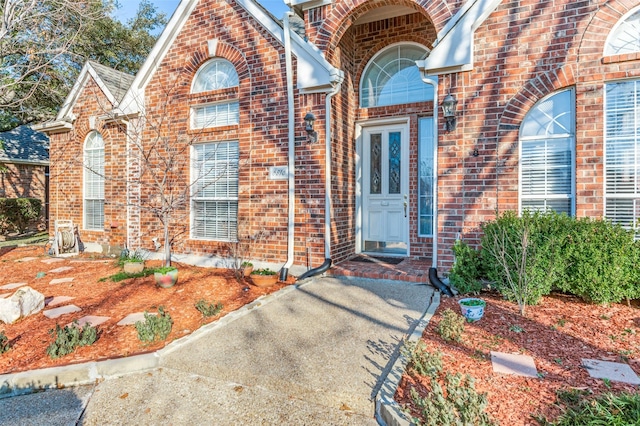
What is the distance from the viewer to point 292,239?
6.52 m

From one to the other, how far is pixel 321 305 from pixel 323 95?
3.64m

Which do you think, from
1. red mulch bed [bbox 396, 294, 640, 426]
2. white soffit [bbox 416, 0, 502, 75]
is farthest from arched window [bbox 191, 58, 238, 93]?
red mulch bed [bbox 396, 294, 640, 426]

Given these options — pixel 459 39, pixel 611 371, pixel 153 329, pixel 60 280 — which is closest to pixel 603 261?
pixel 611 371

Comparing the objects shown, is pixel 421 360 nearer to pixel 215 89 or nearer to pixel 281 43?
pixel 281 43

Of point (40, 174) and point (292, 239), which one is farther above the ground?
point (40, 174)

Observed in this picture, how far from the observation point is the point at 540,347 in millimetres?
3441

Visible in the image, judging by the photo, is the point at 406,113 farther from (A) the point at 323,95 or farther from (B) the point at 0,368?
(B) the point at 0,368

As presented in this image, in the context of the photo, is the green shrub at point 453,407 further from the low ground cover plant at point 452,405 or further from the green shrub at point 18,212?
the green shrub at point 18,212

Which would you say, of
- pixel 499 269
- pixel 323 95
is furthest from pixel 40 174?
pixel 499 269

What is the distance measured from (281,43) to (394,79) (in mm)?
2336

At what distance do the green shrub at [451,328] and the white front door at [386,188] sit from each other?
3.51 m

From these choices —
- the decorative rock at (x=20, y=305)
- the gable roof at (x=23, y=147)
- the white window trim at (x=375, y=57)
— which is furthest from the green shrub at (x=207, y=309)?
the gable roof at (x=23, y=147)

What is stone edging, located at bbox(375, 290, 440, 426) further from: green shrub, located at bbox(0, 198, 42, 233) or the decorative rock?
green shrub, located at bbox(0, 198, 42, 233)

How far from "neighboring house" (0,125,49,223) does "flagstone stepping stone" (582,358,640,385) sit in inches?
720
